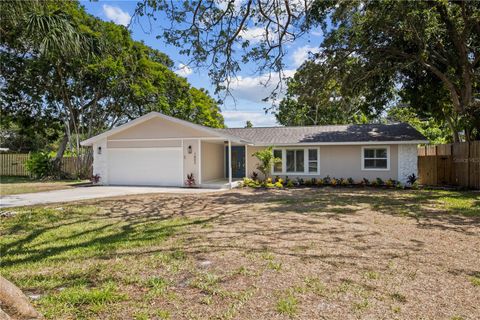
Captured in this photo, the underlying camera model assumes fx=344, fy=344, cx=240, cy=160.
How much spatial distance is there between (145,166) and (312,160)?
901 cm

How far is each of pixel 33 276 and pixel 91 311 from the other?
63.9 inches

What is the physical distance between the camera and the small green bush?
21875 mm

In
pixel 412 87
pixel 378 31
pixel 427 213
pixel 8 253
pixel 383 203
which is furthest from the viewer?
pixel 412 87

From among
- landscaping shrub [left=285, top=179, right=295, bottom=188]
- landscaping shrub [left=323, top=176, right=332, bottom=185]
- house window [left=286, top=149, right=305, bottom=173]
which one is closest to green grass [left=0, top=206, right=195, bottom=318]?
landscaping shrub [left=285, top=179, right=295, bottom=188]

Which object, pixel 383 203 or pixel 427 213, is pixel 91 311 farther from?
pixel 383 203

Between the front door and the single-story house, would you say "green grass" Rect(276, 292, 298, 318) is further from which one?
the front door

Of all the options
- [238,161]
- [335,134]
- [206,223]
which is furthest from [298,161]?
[206,223]

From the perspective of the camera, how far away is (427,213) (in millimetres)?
9383

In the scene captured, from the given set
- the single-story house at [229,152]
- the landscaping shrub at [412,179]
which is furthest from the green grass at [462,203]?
the single-story house at [229,152]

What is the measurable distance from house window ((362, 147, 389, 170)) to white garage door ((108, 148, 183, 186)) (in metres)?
9.59

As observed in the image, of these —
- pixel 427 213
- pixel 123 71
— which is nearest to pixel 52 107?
pixel 123 71

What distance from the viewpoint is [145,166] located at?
719 inches

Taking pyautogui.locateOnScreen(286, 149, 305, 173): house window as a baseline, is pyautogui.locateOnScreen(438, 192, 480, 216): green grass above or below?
below

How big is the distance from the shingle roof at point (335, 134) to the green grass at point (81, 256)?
11.7m
